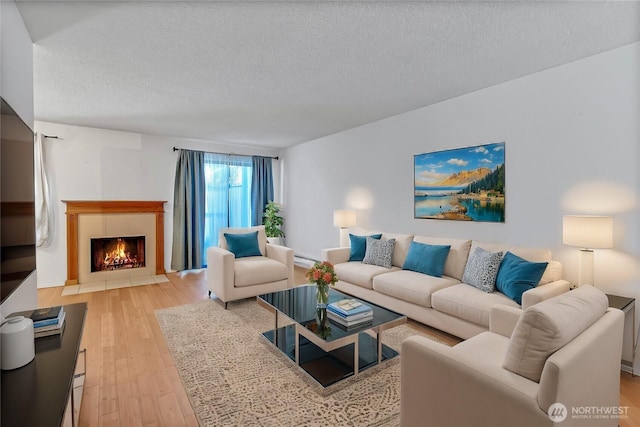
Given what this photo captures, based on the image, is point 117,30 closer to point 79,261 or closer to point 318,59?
point 318,59

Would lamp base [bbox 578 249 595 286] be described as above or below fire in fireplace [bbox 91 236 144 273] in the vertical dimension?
above

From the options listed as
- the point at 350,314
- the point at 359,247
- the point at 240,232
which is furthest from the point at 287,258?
the point at 350,314

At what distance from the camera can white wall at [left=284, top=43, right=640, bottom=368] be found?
246cm

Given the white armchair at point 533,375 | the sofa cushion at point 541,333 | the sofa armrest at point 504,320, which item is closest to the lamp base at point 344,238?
the sofa armrest at point 504,320

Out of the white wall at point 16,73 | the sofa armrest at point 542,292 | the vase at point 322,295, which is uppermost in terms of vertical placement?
the white wall at point 16,73

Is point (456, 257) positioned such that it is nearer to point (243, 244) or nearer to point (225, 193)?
point (243, 244)

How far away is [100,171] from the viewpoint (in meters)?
5.05

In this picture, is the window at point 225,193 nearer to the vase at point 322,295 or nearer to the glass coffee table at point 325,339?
the glass coffee table at point 325,339

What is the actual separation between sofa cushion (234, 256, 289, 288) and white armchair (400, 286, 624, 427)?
8.40 feet

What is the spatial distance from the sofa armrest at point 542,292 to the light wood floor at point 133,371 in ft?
2.45

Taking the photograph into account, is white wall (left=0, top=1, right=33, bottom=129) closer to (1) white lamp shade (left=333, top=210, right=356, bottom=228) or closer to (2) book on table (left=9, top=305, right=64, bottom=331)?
(2) book on table (left=9, top=305, right=64, bottom=331)

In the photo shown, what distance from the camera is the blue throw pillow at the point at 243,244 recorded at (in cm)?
425

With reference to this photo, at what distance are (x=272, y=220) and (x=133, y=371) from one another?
4.38 metres

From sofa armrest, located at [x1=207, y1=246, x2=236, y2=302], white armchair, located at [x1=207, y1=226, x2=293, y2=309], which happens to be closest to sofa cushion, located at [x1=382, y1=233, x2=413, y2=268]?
white armchair, located at [x1=207, y1=226, x2=293, y2=309]
